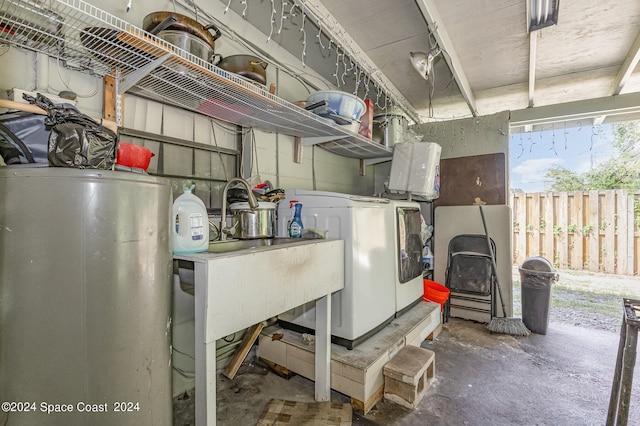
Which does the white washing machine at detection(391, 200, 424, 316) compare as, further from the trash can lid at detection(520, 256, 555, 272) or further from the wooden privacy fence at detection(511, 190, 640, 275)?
the wooden privacy fence at detection(511, 190, 640, 275)

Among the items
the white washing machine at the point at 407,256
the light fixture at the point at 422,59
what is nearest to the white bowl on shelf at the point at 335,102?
the light fixture at the point at 422,59

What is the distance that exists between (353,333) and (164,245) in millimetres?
1408

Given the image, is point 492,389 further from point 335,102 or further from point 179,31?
point 179,31

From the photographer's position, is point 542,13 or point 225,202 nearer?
point 225,202

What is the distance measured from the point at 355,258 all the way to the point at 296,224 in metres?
0.51

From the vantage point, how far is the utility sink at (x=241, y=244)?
6.23 ft

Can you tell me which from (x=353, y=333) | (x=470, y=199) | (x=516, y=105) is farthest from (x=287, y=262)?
(x=516, y=105)

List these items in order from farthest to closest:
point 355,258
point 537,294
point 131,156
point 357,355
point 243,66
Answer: point 537,294
point 355,258
point 357,355
point 243,66
point 131,156

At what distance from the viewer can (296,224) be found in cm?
221

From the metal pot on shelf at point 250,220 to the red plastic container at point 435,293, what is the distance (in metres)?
2.13

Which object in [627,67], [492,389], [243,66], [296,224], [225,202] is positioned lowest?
[492,389]

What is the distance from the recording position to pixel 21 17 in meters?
1.26

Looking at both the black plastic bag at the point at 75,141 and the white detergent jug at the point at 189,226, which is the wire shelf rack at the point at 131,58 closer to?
the black plastic bag at the point at 75,141

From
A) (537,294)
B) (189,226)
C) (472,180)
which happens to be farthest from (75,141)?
(472,180)
